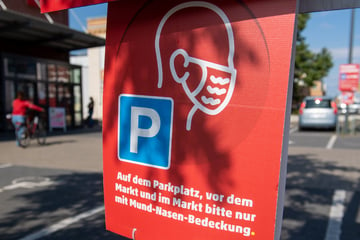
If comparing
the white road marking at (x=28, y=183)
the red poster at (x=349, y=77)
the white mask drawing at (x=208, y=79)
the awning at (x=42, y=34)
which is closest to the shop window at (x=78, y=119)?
the awning at (x=42, y=34)

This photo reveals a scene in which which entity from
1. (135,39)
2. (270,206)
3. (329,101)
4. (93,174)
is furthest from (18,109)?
(329,101)

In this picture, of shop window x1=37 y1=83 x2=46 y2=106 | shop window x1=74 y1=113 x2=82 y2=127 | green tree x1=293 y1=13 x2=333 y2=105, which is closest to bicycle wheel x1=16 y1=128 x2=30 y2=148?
shop window x1=37 y1=83 x2=46 y2=106

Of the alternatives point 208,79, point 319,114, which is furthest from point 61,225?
point 319,114

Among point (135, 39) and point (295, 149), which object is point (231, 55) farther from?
point (295, 149)

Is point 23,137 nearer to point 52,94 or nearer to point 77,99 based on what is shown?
point 52,94

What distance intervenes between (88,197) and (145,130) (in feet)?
11.5

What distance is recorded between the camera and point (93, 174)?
636 centimetres

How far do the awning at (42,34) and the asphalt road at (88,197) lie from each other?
214 inches

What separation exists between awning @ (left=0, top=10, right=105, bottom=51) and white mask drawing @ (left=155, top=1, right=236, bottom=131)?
435 inches

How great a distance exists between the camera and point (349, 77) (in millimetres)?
12328

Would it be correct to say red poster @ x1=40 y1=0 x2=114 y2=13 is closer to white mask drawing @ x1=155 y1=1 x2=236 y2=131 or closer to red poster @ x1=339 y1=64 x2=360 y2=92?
white mask drawing @ x1=155 y1=1 x2=236 y2=131

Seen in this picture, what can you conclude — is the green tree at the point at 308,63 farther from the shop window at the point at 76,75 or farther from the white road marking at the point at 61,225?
the white road marking at the point at 61,225

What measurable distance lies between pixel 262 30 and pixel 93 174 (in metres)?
5.60

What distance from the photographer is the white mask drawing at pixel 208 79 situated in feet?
4.83
